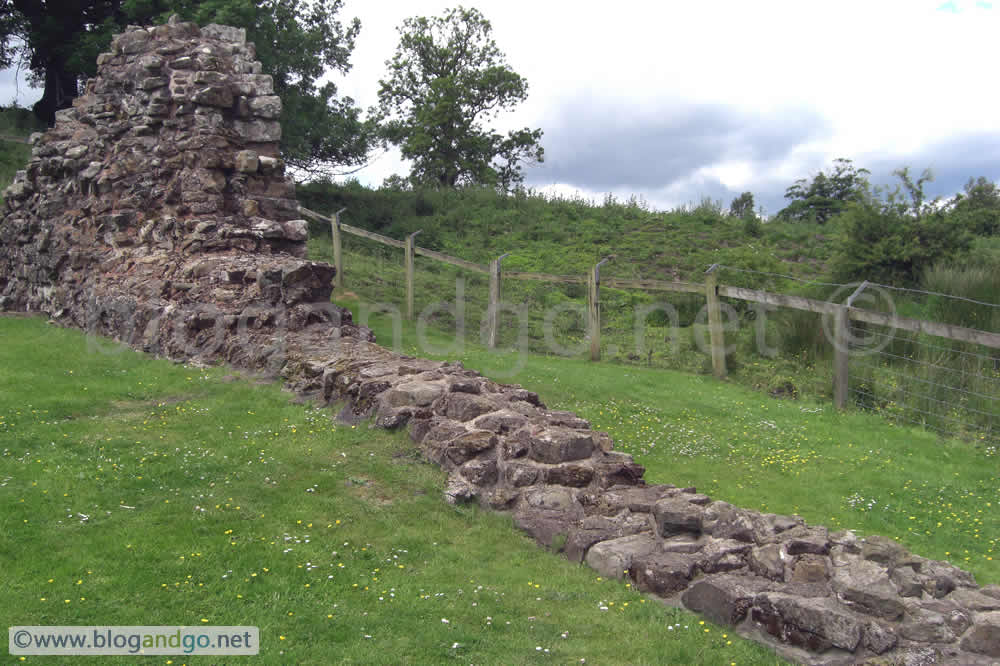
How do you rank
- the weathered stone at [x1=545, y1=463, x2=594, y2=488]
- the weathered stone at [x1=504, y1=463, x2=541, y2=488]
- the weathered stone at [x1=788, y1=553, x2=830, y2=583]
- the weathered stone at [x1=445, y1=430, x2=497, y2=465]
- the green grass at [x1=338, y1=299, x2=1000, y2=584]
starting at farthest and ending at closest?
1. the weathered stone at [x1=445, y1=430, x2=497, y2=465]
2. the green grass at [x1=338, y1=299, x2=1000, y2=584]
3. the weathered stone at [x1=504, y1=463, x2=541, y2=488]
4. the weathered stone at [x1=545, y1=463, x2=594, y2=488]
5. the weathered stone at [x1=788, y1=553, x2=830, y2=583]

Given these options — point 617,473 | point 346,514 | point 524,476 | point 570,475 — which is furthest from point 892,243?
point 346,514

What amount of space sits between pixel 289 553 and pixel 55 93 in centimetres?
3305

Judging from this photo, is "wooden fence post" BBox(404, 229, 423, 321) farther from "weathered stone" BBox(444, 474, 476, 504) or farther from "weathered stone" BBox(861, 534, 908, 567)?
"weathered stone" BBox(861, 534, 908, 567)

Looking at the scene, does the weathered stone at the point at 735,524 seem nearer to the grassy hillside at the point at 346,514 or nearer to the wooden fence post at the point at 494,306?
the grassy hillside at the point at 346,514

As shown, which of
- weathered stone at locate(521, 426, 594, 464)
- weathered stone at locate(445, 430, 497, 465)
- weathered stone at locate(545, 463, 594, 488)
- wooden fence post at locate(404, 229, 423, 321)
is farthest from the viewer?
wooden fence post at locate(404, 229, 423, 321)

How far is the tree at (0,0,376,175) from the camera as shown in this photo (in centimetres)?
2766

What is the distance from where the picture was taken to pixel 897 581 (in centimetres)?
544

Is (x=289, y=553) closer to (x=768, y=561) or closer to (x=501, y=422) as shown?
(x=501, y=422)

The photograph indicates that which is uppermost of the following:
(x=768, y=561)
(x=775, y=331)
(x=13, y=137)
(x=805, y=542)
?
(x=13, y=137)

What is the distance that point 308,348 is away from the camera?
11414 mm

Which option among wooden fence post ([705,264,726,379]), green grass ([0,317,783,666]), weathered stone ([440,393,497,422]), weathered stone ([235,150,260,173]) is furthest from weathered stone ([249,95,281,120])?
wooden fence post ([705,264,726,379])

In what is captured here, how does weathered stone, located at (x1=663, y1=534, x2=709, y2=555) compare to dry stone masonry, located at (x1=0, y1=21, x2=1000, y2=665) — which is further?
weathered stone, located at (x1=663, y1=534, x2=709, y2=555)

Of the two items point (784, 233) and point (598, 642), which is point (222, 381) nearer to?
point (598, 642)

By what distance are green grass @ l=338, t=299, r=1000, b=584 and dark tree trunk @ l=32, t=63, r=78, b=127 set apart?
85.6 feet
